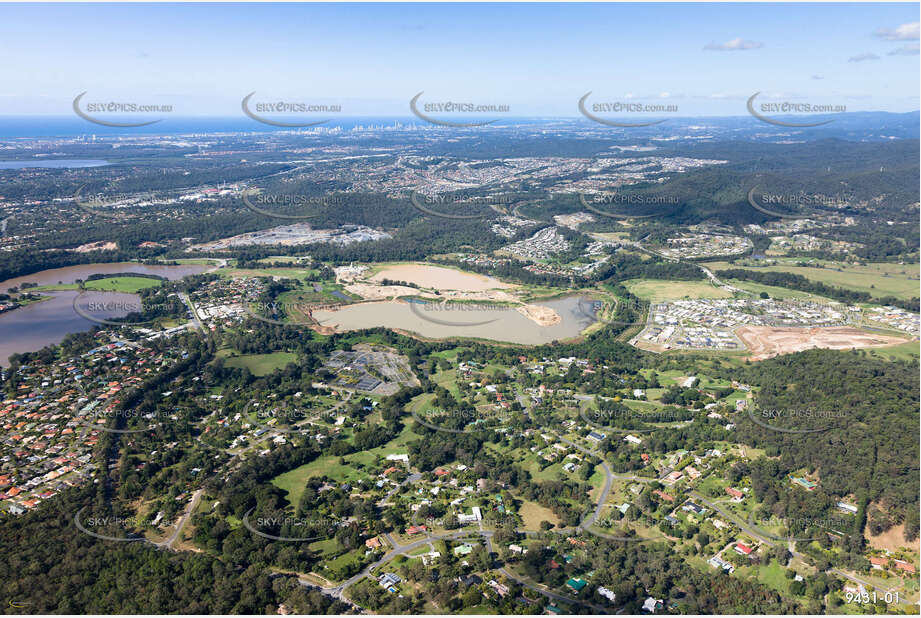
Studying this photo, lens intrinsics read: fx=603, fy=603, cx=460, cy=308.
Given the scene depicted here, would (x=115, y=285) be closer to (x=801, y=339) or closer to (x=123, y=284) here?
(x=123, y=284)

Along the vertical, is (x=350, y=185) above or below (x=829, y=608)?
above

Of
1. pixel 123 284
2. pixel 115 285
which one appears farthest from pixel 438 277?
pixel 115 285

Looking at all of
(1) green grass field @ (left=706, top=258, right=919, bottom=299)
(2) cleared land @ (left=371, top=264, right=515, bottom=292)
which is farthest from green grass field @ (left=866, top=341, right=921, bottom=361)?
(2) cleared land @ (left=371, top=264, right=515, bottom=292)

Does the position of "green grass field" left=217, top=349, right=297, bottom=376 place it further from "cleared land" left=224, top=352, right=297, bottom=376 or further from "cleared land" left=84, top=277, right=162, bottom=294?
"cleared land" left=84, top=277, right=162, bottom=294

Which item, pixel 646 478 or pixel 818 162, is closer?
pixel 646 478

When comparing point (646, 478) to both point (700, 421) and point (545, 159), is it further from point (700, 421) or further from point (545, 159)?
point (545, 159)

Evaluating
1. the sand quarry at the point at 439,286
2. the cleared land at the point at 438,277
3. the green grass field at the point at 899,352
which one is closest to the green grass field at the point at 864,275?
the green grass field at the point at 899,352

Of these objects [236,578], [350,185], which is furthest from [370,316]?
[350,185]
